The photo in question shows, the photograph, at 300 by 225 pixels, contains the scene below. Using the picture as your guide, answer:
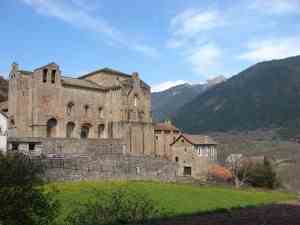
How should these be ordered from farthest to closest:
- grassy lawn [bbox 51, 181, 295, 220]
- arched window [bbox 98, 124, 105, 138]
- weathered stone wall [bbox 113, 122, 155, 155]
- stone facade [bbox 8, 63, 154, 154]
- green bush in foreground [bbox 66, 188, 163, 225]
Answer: arched window [bbox 98, 124, 105, 138] < weathered stone wall [bbox 113, 122, 155, 155] < stone facade [bbox 8, 63, 154, 154] < grassy lawn [bbox 51, 181, 295, 220] < green bush in foreground [bbox 66, 188, 163, 225]

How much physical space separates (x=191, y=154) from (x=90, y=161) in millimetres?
28487

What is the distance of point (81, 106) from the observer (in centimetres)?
6369

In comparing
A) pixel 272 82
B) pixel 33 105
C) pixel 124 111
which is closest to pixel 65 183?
pixel 33 105

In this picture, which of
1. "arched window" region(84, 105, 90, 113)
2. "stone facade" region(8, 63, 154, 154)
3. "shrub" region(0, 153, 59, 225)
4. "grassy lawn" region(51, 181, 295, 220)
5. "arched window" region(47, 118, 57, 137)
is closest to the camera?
"shrub" region(0, 153, 59, 225)

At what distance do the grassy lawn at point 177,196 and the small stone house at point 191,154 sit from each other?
1883 centimetres

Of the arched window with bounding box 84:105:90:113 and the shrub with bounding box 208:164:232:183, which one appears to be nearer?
the arched window with bounding box 84:105:90:113

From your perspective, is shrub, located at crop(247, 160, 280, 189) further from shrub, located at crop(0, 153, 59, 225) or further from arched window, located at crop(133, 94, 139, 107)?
shrub, located at crop(0, 153, 59, 225)

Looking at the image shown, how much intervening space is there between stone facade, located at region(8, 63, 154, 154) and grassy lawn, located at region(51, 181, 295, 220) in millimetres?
16081

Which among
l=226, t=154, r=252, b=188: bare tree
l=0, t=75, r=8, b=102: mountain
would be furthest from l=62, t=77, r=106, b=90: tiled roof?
l=226, t=154, r=252, b=188: bare tree

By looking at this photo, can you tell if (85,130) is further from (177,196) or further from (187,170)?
(177,196)

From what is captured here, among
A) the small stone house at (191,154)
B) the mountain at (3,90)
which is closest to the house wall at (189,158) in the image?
the small stone house at (191,154)

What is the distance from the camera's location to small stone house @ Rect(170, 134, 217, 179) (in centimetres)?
7200

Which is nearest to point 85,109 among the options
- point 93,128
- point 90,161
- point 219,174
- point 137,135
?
point 93,128

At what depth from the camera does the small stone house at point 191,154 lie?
2835 inches
